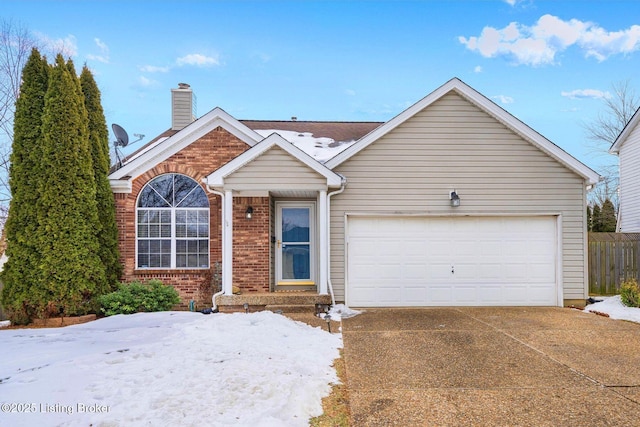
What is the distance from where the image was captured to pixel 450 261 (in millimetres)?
9266

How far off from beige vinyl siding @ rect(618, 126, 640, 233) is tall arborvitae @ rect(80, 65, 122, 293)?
16923 millimetres

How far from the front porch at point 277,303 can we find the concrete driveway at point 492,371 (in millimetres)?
825

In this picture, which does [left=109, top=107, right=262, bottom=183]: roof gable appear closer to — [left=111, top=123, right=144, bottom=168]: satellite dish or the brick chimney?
[left=111, top=123, right=144, bottom=168]: satellite dish

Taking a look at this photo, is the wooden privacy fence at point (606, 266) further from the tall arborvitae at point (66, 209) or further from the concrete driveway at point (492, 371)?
the tall arborvitae at point (66, 209)

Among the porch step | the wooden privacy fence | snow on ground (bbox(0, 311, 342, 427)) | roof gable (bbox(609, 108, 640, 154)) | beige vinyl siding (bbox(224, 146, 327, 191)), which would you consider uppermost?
roof gable (bbox(609, 108, 640, 154))

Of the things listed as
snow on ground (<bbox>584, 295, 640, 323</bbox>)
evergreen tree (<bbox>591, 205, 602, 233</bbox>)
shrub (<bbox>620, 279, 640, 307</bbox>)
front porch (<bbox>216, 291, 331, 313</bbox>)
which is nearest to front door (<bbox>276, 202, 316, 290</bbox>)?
front porch (<bbox>216, 291, 331, 313</bbox>)

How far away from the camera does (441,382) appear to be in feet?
14.3

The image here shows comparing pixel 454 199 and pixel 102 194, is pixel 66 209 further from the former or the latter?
pixel 454 199

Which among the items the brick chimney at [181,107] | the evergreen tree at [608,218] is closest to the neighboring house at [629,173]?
the evergreen tree at [608,218]

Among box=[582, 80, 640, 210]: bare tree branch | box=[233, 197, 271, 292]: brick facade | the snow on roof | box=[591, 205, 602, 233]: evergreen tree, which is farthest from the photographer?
box=[582, 80, 640, 210]: bare tree branch

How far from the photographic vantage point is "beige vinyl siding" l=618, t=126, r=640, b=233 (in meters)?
13.9

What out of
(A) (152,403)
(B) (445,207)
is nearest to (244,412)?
(A) (152,403)

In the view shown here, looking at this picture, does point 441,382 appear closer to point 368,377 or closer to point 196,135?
point 368,377

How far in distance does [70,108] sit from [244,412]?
301 inches
